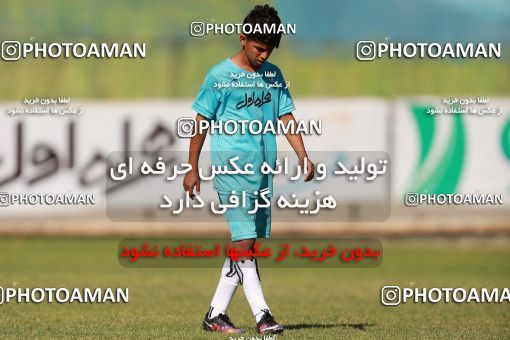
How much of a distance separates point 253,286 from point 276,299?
4.46 metres

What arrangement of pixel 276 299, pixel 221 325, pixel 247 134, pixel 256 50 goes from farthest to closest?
1. pixel 276 299
2. pixel 221 325
3. pixel 247 134
4. pixel 256 50

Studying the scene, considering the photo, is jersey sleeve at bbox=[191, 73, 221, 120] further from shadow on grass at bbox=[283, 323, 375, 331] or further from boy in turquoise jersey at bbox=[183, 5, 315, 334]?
shadow on grass at bbox=[283, 323, 375, 331]

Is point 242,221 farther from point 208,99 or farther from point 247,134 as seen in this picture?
point 208,99

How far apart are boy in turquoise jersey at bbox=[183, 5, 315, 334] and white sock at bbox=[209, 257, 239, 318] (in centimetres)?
19

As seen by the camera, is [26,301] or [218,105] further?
[26,301]

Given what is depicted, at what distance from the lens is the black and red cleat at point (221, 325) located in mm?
9727

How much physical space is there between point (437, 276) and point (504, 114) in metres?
8.03

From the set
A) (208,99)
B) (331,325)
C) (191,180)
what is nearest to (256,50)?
(208,99)

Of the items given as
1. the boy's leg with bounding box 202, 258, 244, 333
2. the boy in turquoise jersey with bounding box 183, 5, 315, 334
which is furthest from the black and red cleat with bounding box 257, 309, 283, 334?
the boy's leg with bounding box 202, 258, 244, 333

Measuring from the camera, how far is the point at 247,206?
9516 millimetres

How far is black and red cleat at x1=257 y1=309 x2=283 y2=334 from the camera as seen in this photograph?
9.54 metres

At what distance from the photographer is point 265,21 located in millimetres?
9430

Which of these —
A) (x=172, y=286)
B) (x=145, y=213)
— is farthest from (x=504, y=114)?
(x=172, y=286)

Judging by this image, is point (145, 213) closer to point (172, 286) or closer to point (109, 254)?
point (109, 254)
